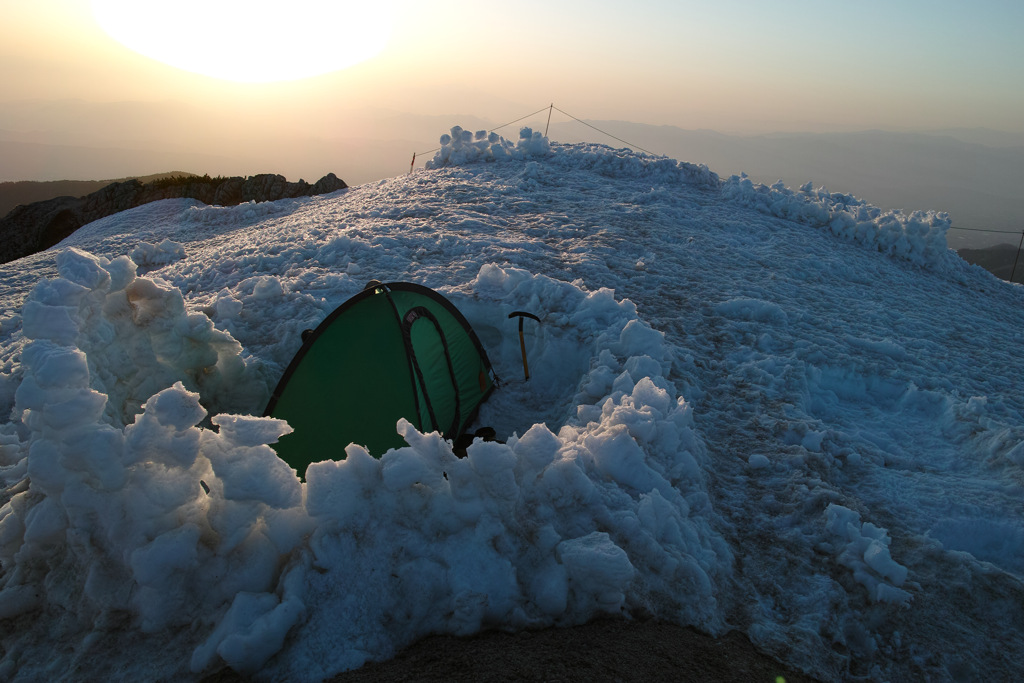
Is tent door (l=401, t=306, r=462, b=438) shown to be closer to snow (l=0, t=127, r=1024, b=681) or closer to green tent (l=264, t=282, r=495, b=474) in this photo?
green tent (l=264, t=282, r=495, b=474)

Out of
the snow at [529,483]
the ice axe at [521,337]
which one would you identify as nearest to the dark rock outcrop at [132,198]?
the snow at [529,483]

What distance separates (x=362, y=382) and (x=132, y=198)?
21641mm

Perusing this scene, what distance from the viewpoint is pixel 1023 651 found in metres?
3.39

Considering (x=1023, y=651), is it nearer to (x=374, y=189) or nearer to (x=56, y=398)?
(x=56, y=398)

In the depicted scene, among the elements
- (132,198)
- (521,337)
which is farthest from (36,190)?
(521,337)

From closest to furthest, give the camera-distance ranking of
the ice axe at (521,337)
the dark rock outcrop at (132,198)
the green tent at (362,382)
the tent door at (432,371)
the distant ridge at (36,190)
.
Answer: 1. the green tent at (362,382)
2. the tent door at (432,371)
3. the ice axe at (521,337)
4. the dark rock outcrop at (132,198)
5. the distant ridge at (36,190)

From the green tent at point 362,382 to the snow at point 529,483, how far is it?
1.44ft

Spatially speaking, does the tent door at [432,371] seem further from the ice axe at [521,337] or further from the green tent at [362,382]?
the ice axe at [521,337]

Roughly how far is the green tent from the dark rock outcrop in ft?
54.2

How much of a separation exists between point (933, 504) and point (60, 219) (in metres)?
26.9

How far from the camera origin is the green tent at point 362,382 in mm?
5164

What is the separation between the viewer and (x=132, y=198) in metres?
21.5

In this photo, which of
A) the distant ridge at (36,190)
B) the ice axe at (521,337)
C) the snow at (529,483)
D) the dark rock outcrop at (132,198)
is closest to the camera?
the snow at (529,483)

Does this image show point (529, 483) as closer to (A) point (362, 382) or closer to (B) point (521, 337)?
(A) point (362, 382)
